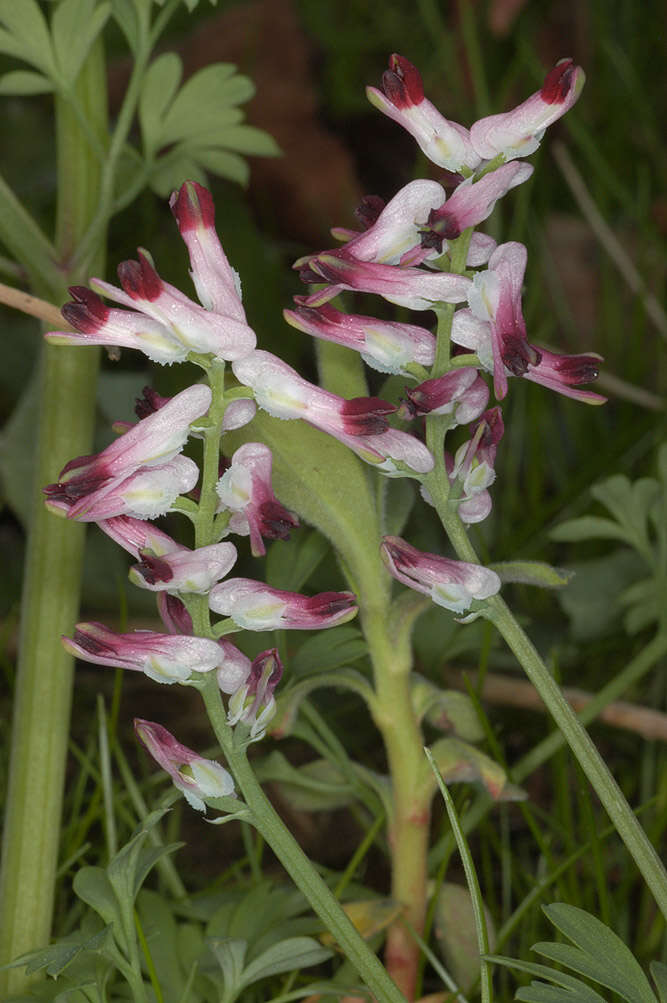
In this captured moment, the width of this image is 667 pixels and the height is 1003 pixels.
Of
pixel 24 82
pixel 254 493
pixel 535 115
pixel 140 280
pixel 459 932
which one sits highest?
pixel 24 82

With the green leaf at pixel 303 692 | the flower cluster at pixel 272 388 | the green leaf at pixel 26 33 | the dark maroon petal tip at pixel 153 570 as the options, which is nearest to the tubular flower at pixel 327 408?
the flower cluster at pixel 272 388

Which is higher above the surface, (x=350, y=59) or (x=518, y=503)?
(x=350, y=59)

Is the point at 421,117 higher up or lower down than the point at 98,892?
higher up

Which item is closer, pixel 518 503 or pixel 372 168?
pixel 518 503

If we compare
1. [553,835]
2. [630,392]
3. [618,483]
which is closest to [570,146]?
[630,392]

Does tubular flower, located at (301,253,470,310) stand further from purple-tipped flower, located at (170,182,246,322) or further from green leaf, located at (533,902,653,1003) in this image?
green leaf, located at (533,902,653,1003)

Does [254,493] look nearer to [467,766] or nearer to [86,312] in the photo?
[86,312]

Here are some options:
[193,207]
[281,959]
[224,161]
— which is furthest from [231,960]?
[224,161]

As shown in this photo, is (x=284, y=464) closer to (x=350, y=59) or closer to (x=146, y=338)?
(x=146, y=338)
